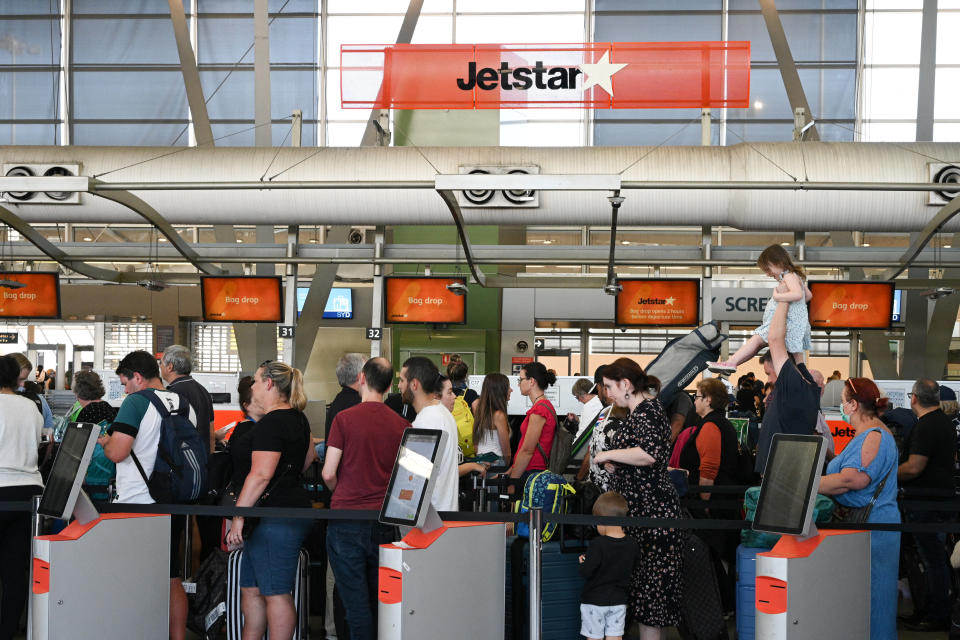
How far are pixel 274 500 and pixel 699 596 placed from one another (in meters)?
2.21

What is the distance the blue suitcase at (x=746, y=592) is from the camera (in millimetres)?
5027

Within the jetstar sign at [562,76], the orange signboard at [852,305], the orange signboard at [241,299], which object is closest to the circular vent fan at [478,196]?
the jetstar sign at [562,76]

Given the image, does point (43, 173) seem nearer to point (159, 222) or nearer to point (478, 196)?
point (159, 222)

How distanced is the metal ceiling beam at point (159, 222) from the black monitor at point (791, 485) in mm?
6903

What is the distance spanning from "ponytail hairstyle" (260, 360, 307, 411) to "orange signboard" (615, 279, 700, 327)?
739 centimetres

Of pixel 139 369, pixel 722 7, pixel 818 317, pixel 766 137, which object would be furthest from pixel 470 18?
pixel 139 369

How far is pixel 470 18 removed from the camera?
17.1 m

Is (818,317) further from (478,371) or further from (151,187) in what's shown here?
(151,187)

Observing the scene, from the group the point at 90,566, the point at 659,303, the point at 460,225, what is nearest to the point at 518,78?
the point at 460,225

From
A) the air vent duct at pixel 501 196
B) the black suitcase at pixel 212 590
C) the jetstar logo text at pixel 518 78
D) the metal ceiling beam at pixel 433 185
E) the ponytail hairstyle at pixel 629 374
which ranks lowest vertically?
the black suitcase at pixel 212 590

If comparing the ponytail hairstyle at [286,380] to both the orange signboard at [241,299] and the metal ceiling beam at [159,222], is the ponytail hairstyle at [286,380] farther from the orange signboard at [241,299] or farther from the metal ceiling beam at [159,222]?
the orange signboard at [241,299]

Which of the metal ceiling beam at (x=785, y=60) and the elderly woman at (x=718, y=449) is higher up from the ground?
the metal ceiling beam at (x=785, y=60)

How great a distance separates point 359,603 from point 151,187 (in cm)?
594

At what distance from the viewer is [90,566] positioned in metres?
4.36
